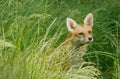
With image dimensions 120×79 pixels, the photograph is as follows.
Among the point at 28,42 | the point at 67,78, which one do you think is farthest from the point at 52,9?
the point at 67,78

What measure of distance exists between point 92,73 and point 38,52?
0.79 meters

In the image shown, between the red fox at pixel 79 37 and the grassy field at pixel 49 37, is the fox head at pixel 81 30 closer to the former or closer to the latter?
the red fox at pixel 79 37

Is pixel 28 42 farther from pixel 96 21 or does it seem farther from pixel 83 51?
pixel 96 21

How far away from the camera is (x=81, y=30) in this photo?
739 centimetres

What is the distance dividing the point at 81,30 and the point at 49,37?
47cm

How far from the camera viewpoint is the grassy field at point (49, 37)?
531cm

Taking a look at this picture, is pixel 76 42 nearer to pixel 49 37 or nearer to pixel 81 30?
pixel 81 30

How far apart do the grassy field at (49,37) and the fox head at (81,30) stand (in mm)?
163

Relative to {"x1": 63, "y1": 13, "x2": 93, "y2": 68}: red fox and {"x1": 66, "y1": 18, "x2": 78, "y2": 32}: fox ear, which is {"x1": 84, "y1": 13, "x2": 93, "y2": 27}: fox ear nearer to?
{"x1": 63, "y1": 13, "x2": 93, "y2": 68}: red fox

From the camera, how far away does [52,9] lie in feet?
28.7

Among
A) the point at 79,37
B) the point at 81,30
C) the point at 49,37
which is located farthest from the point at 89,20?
the point at 49,37

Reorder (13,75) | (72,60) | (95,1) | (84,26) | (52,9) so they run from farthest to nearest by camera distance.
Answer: (95,1)
(52,9)
(84,26)
(72,60)
(13,75)

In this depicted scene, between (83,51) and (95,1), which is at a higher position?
(95,1)

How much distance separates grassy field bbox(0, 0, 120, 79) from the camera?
209 inches
